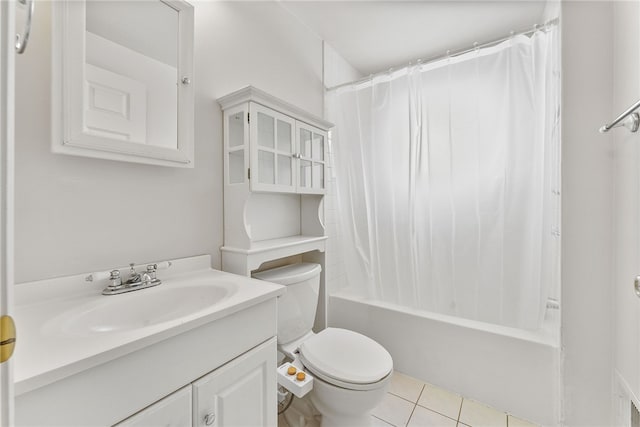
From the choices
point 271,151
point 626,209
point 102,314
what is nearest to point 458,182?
point 626,209

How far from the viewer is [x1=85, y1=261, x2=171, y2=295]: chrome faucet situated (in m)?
0.90

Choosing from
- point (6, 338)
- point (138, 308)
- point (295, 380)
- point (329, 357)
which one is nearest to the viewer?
point (6, 338)

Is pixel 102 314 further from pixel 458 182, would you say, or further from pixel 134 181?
pixel 458 182

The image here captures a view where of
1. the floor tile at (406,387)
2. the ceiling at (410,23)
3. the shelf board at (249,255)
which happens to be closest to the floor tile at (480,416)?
the floor tile at (406,387)

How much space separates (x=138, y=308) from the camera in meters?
0.91

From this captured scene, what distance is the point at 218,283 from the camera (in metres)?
1.03

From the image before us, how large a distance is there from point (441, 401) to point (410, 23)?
92.0 inches

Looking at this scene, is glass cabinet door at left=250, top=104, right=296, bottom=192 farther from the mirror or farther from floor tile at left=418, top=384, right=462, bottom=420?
floor tile at left=418, top=384, right=462, bottom=420

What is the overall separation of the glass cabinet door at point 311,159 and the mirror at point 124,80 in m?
0.60

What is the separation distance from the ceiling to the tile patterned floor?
7.60 ft

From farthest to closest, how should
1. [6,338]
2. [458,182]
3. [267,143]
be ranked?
[458,182] < [267,143] < [6,338]

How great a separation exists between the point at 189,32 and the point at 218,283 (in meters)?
1.05

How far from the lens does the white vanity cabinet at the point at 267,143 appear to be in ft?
4.11

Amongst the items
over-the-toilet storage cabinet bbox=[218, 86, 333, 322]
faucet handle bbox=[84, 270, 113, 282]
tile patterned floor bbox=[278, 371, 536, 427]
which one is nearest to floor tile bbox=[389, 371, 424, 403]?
tile patterned floor bbox=[278, 371, 536, 427]
